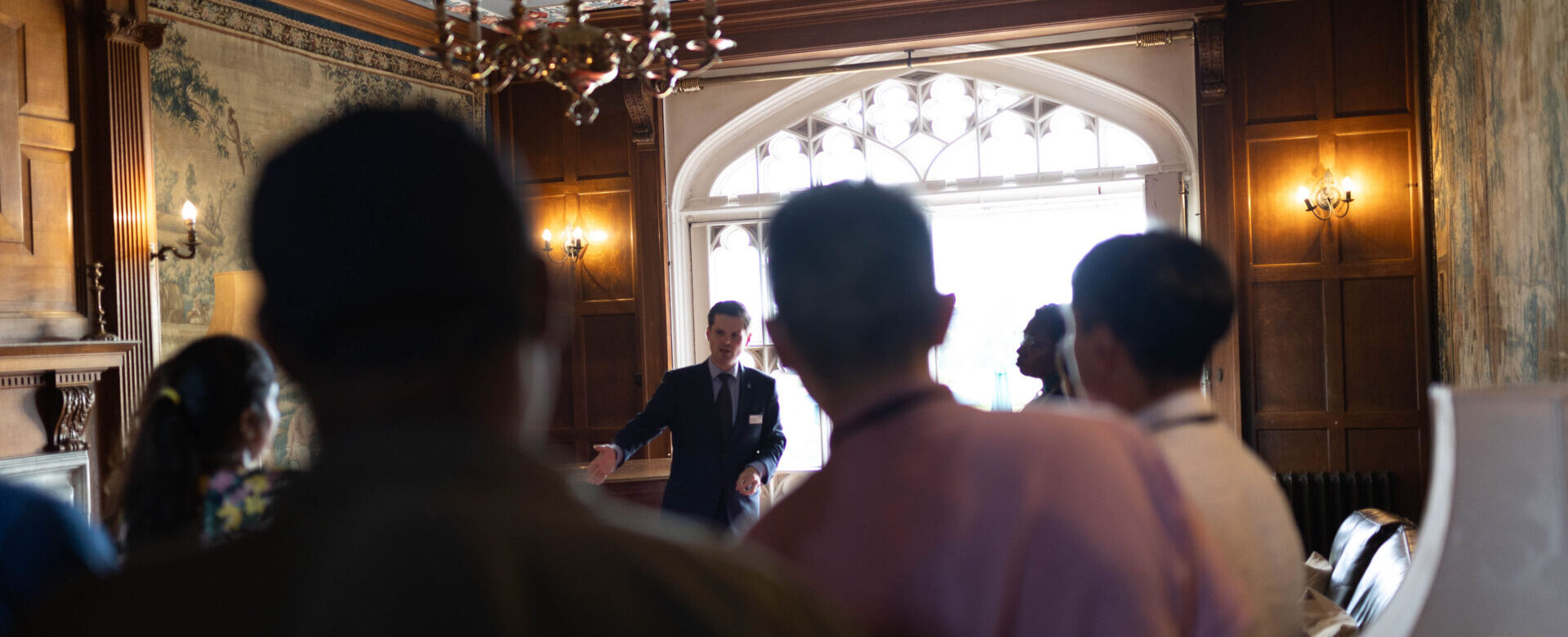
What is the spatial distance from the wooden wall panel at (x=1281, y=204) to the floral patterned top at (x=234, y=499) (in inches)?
265

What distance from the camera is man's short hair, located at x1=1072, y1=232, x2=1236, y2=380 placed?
4.60 feet

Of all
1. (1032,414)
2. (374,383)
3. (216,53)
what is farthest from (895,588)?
(216,53)

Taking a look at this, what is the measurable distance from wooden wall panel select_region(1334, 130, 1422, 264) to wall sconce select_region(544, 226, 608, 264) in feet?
16.7

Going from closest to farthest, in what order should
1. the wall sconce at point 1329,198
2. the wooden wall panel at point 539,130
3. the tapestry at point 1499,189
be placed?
the tapestry at point 1499,189, the wall sconce at point 1329,198, the wooden wall panel at point 539,130

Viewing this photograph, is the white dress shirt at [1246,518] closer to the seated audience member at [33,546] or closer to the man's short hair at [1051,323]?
the seated audience member at [33,546]

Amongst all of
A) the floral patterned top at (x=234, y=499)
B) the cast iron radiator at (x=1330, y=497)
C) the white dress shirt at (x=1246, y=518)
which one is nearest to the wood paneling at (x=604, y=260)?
the cast iron radiator at (x=1330, y=497)

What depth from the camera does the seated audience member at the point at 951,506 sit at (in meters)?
0.91

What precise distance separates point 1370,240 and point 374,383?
7.47m

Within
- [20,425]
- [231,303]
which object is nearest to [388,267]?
[231,303]

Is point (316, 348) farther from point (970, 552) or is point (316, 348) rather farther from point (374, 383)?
point (970, 552)

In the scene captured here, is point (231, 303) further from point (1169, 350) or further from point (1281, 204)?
point (1281, 204)

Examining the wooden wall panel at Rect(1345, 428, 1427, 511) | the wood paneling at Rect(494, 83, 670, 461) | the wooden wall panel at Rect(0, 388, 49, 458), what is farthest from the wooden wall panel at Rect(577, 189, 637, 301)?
the wooden wall panel at Rect(1345, 428, 1427, 511)

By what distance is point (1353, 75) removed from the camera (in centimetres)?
692

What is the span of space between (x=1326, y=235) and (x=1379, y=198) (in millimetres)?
394
